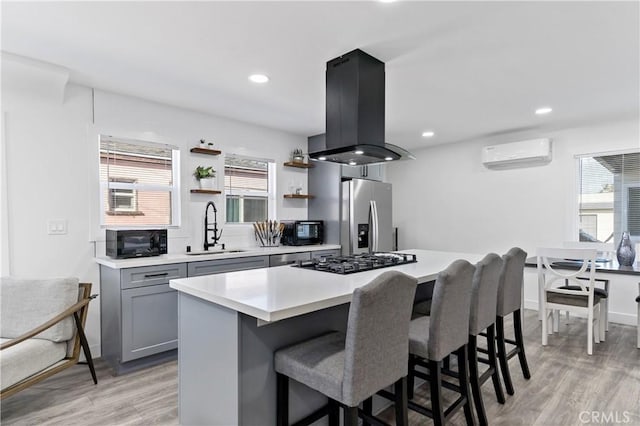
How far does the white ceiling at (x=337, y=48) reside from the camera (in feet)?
6.64

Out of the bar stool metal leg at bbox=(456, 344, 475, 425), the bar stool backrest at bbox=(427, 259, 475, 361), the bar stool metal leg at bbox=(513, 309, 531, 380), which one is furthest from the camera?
the bar stool metal leg at bbox=(513, 309, 531, 380)

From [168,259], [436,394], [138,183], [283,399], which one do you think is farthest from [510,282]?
[138,183]

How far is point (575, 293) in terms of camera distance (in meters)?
3.40

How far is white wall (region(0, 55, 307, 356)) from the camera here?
9.26 feet

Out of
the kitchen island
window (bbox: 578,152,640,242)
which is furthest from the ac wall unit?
the kitchen island

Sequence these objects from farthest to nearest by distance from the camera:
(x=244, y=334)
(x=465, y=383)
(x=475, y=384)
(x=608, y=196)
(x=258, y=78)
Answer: (x=608, y=196) < (x=258, y=78) < (x=475, y=384) < (x=465, y=383) < (x=244, y=334)

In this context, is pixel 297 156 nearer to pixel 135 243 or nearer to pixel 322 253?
pixel 322 253

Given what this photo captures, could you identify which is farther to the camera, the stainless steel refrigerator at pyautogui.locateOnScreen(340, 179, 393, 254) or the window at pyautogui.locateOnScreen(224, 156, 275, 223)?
the stainless steel refrigerator at pyautogui.locateOnScreen(340, 179, 393, 254)

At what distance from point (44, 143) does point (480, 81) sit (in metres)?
3.88

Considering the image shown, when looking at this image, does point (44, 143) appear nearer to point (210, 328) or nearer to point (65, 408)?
point (65, 408)

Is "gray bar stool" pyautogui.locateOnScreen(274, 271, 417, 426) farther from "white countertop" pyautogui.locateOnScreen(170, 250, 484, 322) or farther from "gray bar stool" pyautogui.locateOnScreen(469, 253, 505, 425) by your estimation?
"gray bar stool" pyautogui.locateOnScreen(469, 253, 505, 425)

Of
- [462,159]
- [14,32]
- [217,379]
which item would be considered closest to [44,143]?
[14,32]

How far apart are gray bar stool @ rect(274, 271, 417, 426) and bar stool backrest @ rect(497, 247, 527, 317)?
127 centimetres

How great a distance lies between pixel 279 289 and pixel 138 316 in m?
1.85
